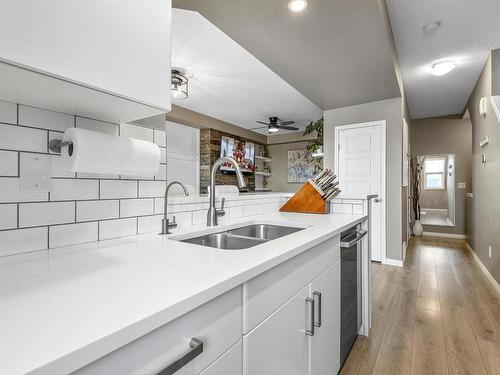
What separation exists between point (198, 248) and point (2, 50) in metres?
0.71

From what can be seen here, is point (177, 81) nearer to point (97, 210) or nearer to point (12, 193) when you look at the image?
point (97, 210)

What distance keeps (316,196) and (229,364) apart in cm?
158

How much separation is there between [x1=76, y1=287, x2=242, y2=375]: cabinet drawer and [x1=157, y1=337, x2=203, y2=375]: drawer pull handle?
0.03 feet

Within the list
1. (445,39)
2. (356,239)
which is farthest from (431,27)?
(356,239)

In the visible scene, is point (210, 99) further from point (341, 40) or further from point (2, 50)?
point (2, 50)

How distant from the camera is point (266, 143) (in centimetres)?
812

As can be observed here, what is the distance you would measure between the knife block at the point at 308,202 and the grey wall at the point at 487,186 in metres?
2.21

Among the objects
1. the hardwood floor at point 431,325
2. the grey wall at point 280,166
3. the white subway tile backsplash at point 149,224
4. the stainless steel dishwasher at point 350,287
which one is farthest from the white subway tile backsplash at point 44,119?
the grey wall at point 280,166

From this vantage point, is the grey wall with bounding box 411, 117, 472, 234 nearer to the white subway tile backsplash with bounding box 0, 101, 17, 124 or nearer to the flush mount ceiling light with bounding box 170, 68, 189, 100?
the flush mount ceiling light with bounding box 170, 68, 189, 100

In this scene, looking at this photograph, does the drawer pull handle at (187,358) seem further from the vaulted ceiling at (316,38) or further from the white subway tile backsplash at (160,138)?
the vaulted ceiling at (316,38)

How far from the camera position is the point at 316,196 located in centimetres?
210

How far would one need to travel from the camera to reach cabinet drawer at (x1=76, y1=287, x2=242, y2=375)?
1.47 ft

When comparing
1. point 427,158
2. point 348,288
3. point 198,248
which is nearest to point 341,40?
point 348,288

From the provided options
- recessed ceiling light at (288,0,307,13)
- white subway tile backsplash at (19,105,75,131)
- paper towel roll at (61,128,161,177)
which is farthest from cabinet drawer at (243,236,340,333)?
recessed ceiling light at (288,0,307,13)
